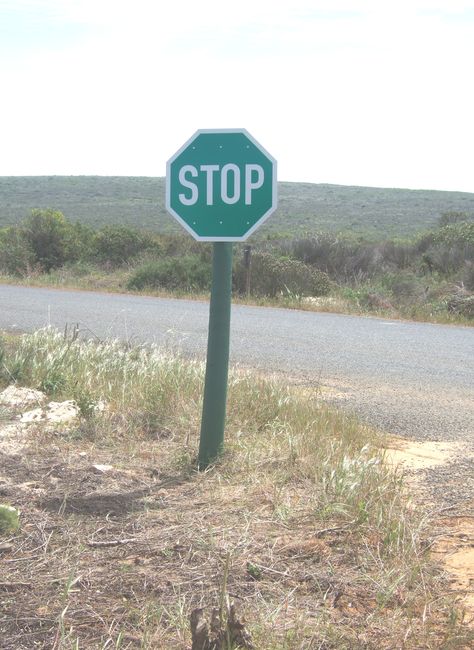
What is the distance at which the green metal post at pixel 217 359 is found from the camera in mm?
4395

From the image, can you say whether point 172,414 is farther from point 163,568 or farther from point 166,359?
point 163,568

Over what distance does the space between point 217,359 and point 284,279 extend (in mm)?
12778

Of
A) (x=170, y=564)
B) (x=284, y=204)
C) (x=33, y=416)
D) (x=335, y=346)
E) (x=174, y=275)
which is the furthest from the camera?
(x=284, y=204)

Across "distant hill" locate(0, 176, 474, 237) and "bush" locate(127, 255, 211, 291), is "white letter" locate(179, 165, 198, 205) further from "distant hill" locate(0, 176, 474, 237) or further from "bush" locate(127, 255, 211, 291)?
"distant hill" locate(0, 176, 474, 237)

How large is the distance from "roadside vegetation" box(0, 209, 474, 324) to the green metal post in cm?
1037

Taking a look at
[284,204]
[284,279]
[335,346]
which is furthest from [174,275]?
[284,204]

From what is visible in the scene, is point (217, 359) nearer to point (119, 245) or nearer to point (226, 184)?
point (226, 184)

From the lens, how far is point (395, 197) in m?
69.2

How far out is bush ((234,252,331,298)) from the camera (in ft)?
55.9

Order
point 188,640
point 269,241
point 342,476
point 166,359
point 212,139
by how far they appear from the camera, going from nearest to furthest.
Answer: point 188,640 → point 342,476 → point 212,139 → point 166,359 → point 269,241

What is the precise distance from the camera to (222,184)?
169 inches

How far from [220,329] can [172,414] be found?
39.9 inches

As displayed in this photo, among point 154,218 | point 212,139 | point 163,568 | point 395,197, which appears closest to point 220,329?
point 212,139

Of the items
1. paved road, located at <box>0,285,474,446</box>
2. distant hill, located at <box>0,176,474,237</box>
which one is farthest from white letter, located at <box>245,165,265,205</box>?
distant hill, located at <box>0,176,474,237</box>
